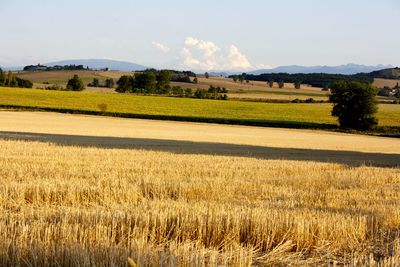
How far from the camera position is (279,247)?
7227 mm

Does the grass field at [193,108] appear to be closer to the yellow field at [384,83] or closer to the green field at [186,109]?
the green field at [186,109]

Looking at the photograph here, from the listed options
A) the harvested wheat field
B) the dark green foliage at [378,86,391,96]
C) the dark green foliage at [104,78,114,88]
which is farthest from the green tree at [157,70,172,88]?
the harvested wheat field

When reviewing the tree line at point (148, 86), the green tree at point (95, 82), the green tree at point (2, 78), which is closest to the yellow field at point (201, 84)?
the green tree at point (95, 82)

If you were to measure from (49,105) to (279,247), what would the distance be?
273ft

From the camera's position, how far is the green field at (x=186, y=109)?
269ft

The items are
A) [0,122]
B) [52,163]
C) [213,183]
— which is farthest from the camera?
[0,122]

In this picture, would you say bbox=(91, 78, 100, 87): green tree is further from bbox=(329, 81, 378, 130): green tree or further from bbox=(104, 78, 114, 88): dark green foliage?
bbox=(329, 81, 378, 130): green tree

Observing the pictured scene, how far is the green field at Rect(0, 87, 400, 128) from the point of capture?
8194 cm

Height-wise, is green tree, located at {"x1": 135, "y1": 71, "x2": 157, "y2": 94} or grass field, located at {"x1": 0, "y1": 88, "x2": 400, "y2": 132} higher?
green tree, located at {"x1": 135, "y1": 71, "x2": 157, "y2": 94}

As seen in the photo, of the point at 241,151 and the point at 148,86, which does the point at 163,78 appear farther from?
the point at 241,151

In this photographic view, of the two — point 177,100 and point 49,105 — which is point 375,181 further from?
point 177,100

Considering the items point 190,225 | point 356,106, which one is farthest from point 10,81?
point 190,225

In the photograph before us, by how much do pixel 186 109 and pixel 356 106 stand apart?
2739 cm

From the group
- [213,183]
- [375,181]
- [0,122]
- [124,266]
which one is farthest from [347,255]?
[0,122]
